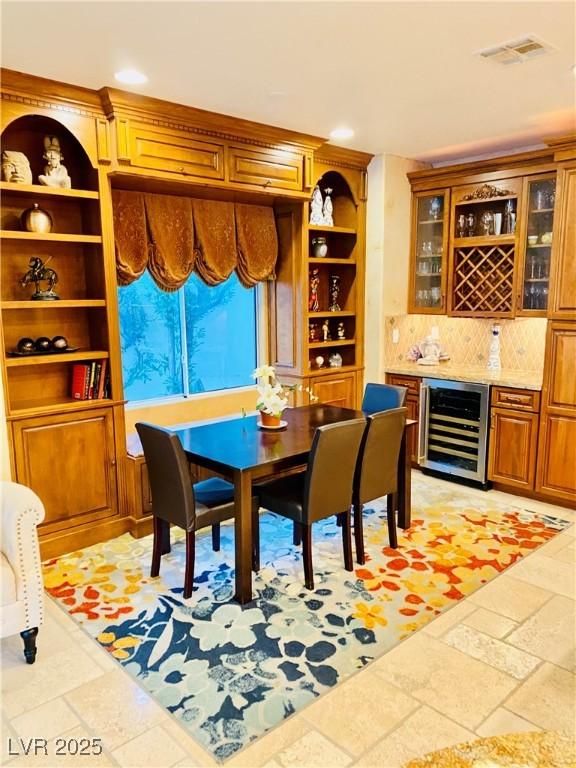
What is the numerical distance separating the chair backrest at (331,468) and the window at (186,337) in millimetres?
1985

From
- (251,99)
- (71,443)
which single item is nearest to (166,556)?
(71,443)

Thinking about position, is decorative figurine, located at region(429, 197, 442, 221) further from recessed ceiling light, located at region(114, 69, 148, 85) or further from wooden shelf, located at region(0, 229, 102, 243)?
wooden shelf, located at region(0, 229, 102, 243)

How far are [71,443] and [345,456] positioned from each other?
5.77 feet

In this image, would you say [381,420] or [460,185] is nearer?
[381,420]

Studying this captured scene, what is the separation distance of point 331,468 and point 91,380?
5.56ft

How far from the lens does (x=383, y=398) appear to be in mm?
4309

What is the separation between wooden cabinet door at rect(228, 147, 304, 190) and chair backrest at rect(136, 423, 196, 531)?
6.77 feet

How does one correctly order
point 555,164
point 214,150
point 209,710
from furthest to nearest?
point 555,164
point 214,150
point 209,710

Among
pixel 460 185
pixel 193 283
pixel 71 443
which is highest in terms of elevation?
pixel 460 185

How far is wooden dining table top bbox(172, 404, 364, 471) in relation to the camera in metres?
3.05

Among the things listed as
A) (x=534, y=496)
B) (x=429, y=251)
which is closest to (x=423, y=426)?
(x=534, y=496)

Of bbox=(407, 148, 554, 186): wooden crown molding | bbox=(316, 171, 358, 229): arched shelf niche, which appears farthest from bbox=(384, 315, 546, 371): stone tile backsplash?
bbox=(407, 148, 554, 186): wooden crown molding

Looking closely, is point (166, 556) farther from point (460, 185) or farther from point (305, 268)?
point (460, 185)

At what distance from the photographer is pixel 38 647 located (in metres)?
2.71
